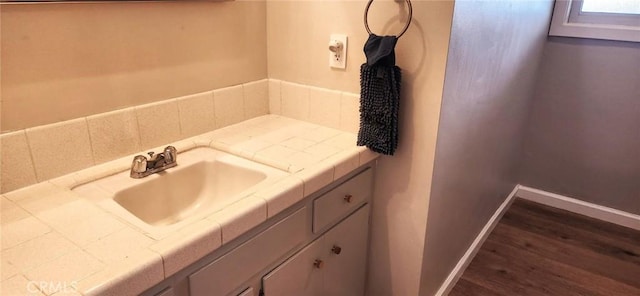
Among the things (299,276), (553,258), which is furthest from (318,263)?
(553,258)

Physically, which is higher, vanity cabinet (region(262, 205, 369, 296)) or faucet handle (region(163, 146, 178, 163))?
faucet handle (region(163, 146, 178, 163))

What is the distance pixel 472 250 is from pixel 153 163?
1.66 meters

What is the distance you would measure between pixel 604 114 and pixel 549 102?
30 centimetres

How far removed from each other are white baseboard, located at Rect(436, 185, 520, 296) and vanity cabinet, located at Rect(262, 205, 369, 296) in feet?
1.46

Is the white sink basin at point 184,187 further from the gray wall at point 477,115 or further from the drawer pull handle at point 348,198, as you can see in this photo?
the gray wall at point 477,115

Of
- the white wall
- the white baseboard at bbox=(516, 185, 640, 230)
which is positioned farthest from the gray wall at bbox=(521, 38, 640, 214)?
the white wall

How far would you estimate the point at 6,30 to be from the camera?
100 centimetres

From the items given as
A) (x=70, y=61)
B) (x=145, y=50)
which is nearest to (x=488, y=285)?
(x=145, y=50)

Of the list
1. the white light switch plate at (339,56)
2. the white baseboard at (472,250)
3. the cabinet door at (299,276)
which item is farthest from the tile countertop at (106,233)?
the white baseboard at (472,250)

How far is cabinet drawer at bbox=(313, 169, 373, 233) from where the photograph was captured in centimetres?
130

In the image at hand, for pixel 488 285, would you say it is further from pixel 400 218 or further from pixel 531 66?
pixel 531 66

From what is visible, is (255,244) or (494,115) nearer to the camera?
(255,244)

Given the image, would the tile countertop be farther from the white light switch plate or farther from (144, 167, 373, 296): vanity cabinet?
the white light switch plate

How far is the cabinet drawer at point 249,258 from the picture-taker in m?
0.95
